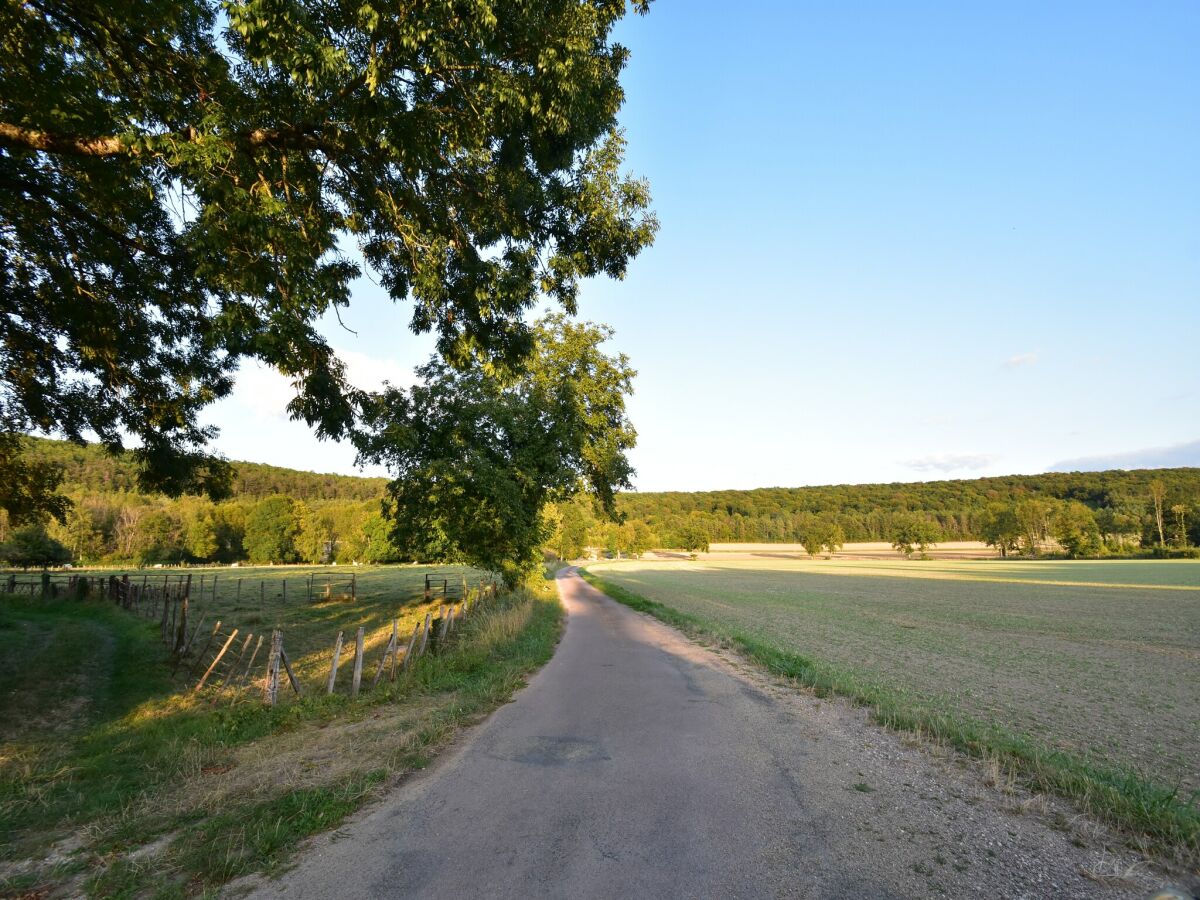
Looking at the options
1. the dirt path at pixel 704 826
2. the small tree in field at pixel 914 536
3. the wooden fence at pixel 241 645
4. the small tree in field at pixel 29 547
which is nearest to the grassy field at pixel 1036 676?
the dirt path at pixel 704 826

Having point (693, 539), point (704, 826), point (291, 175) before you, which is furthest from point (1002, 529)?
point (291, 175)

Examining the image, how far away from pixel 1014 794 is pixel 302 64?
1002cm

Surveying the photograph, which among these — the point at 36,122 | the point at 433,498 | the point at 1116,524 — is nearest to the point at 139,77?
the point at 36,122

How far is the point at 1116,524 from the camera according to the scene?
133m

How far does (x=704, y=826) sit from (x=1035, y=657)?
61.1ft

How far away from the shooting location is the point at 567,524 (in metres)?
96.9

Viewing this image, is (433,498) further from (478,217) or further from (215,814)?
(215,814)

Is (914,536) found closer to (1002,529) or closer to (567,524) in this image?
(1002,529)

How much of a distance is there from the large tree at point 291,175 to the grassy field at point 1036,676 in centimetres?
902

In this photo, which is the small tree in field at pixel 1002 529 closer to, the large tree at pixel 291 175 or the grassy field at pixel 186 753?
the grassy field at pixel 186 753

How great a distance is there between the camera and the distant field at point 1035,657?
928cm

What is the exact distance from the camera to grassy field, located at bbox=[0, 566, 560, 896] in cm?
435

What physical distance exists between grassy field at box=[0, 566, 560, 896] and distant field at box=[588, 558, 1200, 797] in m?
8.70

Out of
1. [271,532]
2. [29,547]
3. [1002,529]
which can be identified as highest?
[29,547]
